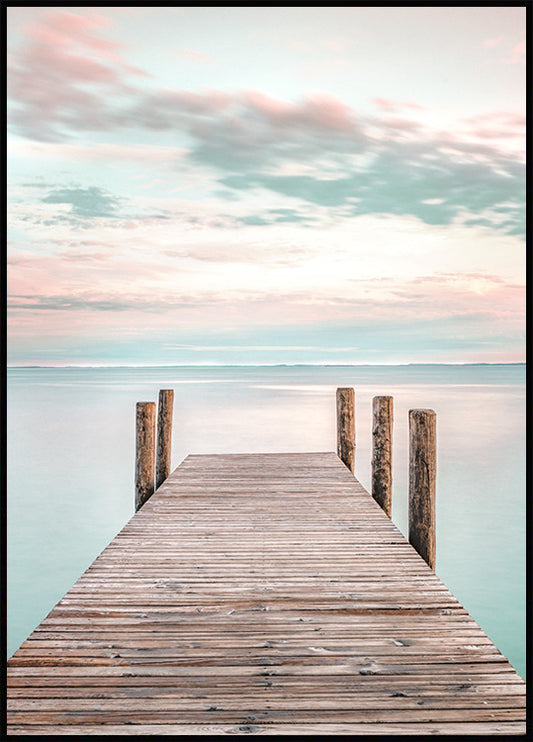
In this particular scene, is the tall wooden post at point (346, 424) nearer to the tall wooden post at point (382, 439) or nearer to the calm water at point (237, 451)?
the tall wooden post at point (382, 439)

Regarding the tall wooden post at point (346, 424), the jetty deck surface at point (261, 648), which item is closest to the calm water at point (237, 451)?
the tall wooden post at point (346, 424)

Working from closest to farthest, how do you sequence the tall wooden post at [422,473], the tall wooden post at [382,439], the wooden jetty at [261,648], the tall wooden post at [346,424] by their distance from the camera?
the wooden jetty at [261,648]
the tall wooden post at [422,473]
the tall wooden post at [382,439]
the tall wooden post at [346,424]

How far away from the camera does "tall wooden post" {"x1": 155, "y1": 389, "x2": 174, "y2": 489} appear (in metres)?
8.12

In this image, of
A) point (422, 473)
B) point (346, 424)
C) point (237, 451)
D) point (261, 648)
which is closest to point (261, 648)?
point (261, 648)

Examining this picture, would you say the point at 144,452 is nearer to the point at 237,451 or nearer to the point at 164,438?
the point at 164,438

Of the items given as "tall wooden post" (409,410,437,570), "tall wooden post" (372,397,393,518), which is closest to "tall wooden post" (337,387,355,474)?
"tall wooden post" (372,397,393,518)

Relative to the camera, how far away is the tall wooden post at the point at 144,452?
715 centimetres

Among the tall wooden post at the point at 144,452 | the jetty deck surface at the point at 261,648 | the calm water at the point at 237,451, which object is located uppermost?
the tall wooden post at the point at 144,452

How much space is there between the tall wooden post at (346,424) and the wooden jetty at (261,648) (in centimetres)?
378

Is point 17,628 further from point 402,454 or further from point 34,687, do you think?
point 402,454

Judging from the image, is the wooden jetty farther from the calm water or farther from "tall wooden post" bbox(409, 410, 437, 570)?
the calm water

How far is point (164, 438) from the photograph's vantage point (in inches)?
326

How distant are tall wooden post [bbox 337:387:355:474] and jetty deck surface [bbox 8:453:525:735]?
376 cm

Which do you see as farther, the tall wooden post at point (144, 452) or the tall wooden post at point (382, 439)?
the tall wooden post at point (144, 452)
